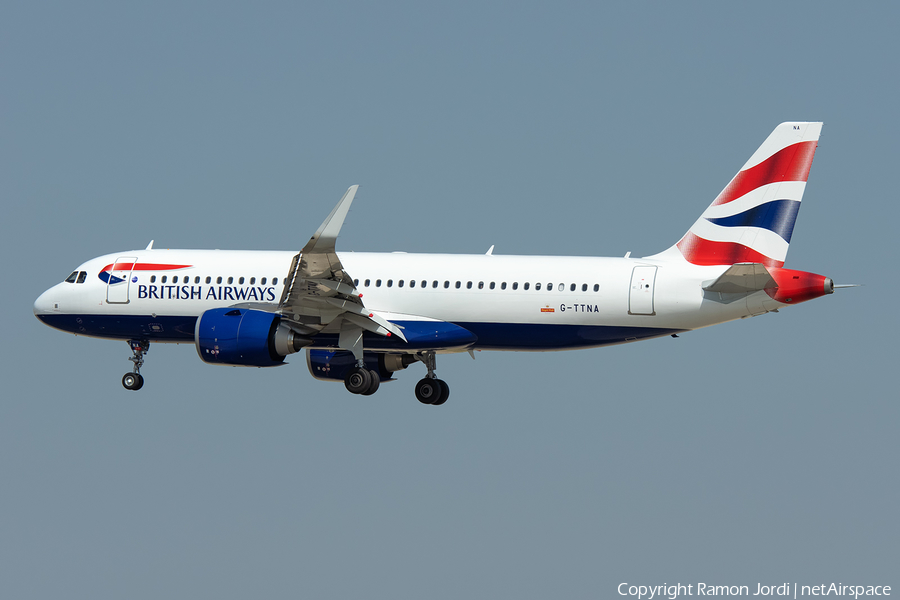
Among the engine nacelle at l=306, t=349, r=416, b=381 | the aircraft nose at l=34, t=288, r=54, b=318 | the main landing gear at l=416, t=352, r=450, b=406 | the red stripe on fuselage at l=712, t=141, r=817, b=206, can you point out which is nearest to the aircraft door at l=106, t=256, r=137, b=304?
the aircraft nose at l=34, t=288, r=54, b=318

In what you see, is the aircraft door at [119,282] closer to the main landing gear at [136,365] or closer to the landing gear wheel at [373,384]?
the main landing gear at [136,365]

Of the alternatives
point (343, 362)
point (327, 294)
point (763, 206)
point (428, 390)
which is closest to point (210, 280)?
point (343, 362)

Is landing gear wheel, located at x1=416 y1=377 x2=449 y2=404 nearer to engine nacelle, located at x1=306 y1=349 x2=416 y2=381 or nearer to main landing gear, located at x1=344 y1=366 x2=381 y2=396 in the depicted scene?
engine nacelle, located at x1=306 y1=349 x2=416 y2=381

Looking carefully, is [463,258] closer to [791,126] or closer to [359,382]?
[359,382]

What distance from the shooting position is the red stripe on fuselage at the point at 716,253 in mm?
40375

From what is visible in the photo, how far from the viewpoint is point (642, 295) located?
40531 mm

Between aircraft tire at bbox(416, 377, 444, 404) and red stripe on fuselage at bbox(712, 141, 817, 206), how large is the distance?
12.2 metres

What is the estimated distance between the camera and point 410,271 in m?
43.3

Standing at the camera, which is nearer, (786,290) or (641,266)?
(786,290)

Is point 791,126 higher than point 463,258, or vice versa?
point 791,126

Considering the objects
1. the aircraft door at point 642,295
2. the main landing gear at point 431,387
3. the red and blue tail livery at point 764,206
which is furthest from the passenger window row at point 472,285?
the red and blue tail livery at point 764,206

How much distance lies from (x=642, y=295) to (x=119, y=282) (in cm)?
1844

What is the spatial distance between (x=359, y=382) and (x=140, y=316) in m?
8.32

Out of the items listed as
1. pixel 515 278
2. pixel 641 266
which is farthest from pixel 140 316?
pixel 641 266
